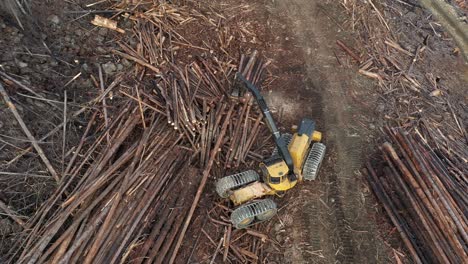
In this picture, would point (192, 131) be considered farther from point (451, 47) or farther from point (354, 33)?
point (451, 47)

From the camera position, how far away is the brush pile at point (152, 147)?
27.5ft

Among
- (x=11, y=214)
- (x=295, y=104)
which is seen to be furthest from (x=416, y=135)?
(x=11, y=214)

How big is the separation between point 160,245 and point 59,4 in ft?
24.5

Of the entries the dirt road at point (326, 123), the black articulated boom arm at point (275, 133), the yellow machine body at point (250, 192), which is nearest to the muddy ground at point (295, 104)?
the dirt road at point (326, 123)

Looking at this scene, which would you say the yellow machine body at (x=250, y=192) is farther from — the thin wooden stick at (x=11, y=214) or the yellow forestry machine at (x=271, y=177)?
the thin wooden stick at (x=11, y=214)

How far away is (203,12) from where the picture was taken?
1262 centimetres

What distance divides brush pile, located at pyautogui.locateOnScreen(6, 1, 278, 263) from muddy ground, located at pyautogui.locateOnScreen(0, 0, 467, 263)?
0.51 meters

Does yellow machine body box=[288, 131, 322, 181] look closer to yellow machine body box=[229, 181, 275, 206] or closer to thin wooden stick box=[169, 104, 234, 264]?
yellow machine body box=[229, 181, 275, 206]

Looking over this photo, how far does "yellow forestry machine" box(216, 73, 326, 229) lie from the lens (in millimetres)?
9062

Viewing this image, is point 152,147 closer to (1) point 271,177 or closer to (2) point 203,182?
(2) point 203,182

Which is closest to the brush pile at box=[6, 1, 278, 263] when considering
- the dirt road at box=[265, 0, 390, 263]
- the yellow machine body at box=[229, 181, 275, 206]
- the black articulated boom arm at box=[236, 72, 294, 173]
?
the black articulated boom arm at box=[236, 72, 294, 173]

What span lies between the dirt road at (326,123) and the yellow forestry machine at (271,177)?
58cm

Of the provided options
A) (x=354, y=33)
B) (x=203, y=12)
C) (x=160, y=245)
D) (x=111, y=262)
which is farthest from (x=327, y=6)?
(x=111, y=262)

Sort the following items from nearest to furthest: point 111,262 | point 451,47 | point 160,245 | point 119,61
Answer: point 111,262
point 160,245
point 119,61
point 451,47
